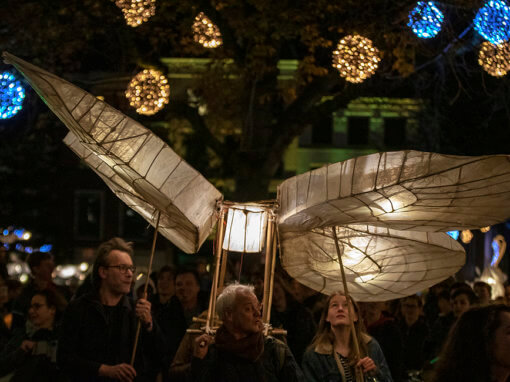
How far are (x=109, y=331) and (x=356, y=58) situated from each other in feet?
17.7

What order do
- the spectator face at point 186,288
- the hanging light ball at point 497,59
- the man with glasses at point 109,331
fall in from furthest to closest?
the hanging light ball at point 497,59, the spectator face at point 186,288, the man with glasses at point 109,331

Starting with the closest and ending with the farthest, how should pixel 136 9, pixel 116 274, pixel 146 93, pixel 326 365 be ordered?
pixel 116 274, pixel 326 365, pixel 136 9, pixel 146 93

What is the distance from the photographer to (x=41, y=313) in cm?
614

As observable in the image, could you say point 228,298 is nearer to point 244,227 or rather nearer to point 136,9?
point 244,227

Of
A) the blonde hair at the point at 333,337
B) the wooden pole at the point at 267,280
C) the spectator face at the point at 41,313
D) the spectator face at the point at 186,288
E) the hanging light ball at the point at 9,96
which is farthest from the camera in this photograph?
the hanging light ball at the point at 9,96

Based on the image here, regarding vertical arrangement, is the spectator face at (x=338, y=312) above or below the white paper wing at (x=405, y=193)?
below

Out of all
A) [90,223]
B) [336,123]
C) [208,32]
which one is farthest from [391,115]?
[208,32]

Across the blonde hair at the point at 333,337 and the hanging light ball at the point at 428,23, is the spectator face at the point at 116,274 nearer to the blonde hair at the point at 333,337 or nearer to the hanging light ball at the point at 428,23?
the blonde hair at the point at 333,337

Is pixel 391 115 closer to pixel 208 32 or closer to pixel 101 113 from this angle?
pixel 208 32

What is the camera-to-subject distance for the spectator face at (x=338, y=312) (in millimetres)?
5535

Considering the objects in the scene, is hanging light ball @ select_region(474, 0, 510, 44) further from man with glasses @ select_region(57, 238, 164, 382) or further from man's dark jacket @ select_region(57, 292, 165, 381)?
man's dark jacket @ select_region(57, 292, 165, 381)

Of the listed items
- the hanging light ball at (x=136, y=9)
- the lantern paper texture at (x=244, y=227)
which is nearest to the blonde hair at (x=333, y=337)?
the lantern paper texture at (x=244, y=227)

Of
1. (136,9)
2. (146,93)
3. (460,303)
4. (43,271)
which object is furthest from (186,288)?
(136,9)

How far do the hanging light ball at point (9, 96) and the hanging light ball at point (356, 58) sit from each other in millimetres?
3869
